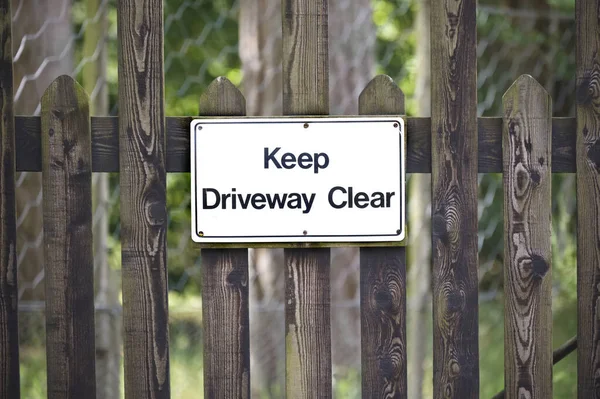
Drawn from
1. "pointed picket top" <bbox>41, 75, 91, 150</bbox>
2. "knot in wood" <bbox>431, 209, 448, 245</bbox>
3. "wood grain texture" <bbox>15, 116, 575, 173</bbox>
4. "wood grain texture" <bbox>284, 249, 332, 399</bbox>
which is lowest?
"wood grain texture" <bbox>284, 249, 332, 399</bbox>

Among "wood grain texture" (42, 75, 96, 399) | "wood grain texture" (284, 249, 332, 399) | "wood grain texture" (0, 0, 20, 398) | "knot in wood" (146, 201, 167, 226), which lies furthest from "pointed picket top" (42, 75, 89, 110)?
"wood grain texture" (284, 249, 332, 399)

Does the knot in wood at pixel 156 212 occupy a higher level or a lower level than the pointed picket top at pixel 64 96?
lower

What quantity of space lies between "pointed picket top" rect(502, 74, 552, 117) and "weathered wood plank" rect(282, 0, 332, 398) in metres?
0.52

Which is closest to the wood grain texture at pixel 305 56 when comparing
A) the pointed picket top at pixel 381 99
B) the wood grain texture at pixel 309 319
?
the pointed picket top at pixel 381 99

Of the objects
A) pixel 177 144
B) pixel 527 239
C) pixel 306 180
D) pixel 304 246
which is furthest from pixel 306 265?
pixel 527 239

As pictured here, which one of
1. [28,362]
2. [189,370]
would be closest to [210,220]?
[189,370]

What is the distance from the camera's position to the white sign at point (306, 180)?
6.58 ft

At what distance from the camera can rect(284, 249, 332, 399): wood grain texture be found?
2035mm

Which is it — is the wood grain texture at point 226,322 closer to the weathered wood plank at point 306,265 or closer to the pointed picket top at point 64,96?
the weathered wood plank at point 306,265

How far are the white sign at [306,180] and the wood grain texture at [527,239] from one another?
33cm

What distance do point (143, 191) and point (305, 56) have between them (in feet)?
1.92

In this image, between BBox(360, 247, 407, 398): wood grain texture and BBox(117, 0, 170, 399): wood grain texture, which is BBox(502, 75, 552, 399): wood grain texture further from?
BBox(117, 0, 170, 399): wood grain texture

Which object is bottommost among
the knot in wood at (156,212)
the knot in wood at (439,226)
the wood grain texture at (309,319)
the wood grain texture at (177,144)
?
the wood grain texture at (309,319)

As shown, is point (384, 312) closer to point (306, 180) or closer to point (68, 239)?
point (306, 180)
